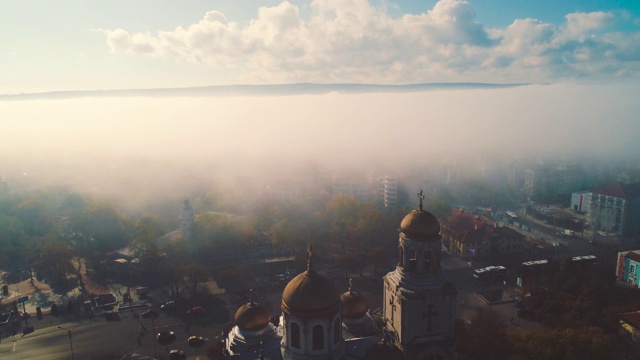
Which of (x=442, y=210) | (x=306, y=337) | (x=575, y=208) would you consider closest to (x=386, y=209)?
(x=442, y=210)

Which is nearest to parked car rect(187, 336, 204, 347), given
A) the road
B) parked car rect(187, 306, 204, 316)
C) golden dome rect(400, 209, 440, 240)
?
the road

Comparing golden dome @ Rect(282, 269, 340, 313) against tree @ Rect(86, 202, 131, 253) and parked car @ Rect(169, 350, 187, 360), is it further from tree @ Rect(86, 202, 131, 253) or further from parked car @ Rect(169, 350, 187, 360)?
tree @ Rect(86, 202, 131, 253)

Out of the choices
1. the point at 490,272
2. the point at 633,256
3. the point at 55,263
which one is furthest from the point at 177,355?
the point at 633,256

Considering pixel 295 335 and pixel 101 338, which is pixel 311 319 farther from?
pixel 101 338

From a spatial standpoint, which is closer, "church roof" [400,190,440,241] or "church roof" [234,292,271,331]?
"church roof" [400,190,440,241]

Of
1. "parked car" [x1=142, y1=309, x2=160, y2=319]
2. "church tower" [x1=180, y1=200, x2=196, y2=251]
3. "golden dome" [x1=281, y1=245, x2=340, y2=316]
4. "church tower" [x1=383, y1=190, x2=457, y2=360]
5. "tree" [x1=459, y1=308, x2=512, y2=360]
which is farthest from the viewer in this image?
"church tower" [x1=180, y1=200, x2=196, y2=251]

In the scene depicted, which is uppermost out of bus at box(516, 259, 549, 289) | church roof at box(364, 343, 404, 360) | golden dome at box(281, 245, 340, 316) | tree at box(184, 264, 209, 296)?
golden dome at box(281, 245, 340, 316)
